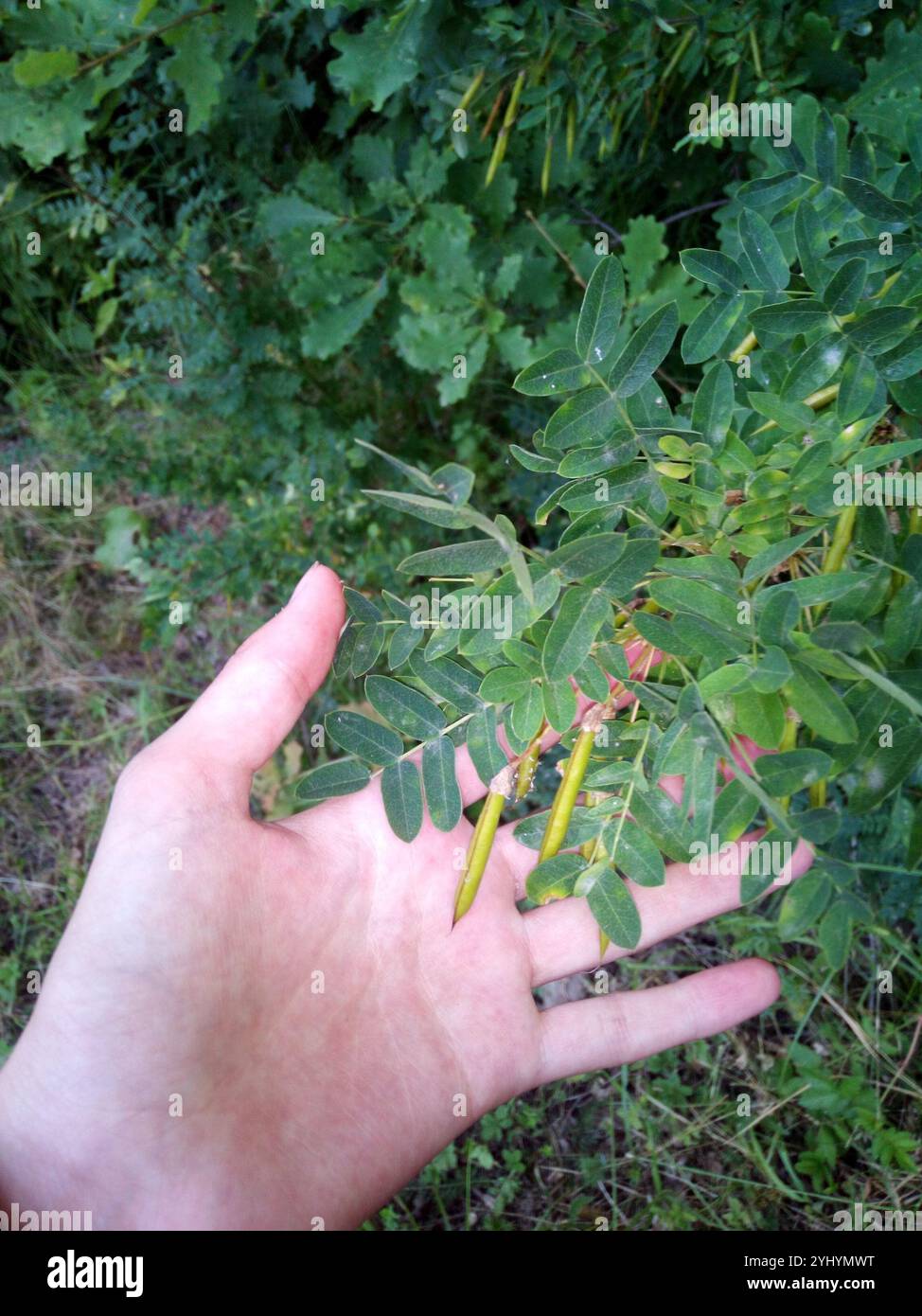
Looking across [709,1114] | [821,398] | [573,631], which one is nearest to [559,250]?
[821,398]

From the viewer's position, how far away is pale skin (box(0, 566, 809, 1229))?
1693 millimetres

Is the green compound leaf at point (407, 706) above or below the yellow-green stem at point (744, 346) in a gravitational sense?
below

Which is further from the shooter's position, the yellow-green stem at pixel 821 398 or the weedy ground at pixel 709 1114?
the weedy ground at pixel 709 1114

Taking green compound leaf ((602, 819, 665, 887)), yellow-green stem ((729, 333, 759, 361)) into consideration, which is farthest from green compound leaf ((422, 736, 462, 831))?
yellow-green stem ((729, 333, 759, 361))

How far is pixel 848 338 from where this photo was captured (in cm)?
138

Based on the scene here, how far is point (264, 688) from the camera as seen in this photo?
190cm

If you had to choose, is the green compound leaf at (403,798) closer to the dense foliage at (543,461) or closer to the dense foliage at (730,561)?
the dense foliage at (543,461)

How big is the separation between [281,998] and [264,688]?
22.4 inches

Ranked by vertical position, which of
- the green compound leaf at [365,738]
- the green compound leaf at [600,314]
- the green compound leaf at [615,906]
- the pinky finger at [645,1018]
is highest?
the green compound leaf at [600,314]

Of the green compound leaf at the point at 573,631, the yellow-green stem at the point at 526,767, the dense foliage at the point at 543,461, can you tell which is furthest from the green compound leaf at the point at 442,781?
the green compound leaf at the point at 573,631

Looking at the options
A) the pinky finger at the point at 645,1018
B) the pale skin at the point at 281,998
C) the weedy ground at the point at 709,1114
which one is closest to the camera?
the pale skin at the point at 281,998

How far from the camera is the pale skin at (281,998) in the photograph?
1693 mm
